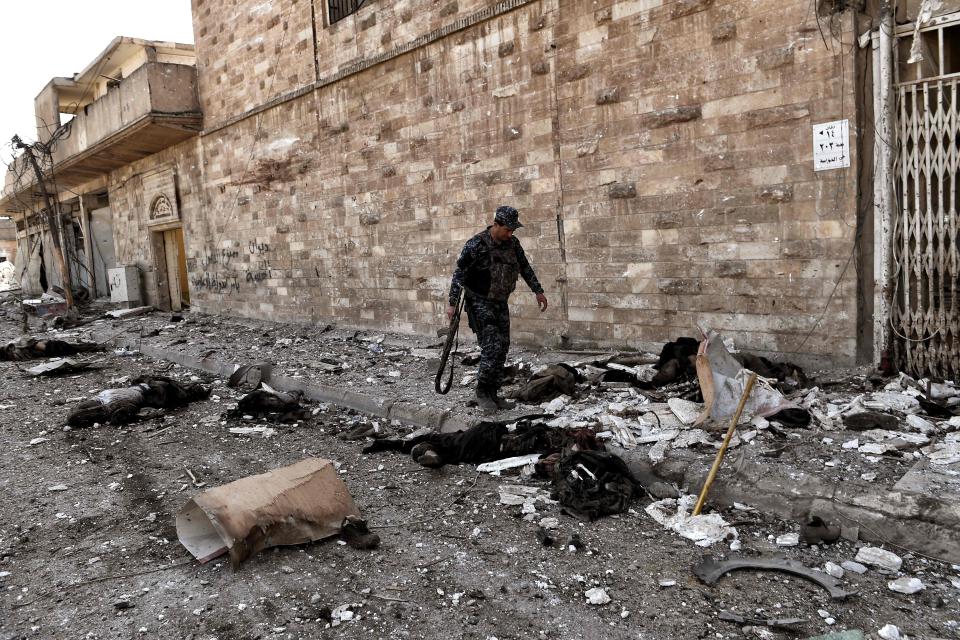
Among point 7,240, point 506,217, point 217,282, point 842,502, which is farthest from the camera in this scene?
point 7,240

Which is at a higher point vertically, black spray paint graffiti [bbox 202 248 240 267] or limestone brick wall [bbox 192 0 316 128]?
limestone brick wall [bbox 192 0 316 128]

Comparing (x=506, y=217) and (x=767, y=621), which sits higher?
(x=506, y=217)

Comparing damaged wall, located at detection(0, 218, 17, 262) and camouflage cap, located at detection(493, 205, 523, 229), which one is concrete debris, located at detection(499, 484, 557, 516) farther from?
damaged wall, located at detection(0, 218, 17, 262)

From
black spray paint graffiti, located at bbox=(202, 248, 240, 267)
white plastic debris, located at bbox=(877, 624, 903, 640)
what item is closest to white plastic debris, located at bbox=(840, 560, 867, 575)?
white plastic debris, located at bbox=(877, 624, 903, 640)

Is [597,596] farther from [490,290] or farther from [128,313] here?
[128,313]

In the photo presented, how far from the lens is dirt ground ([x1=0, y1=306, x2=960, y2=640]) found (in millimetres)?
2770

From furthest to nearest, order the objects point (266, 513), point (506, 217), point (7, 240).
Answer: point (7, 240) → point (506, 217) → point (266, 513)

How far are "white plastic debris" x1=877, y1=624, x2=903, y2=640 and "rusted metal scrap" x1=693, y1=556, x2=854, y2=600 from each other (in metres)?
0.31

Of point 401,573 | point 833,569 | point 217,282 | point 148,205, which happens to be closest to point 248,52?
point 217,282

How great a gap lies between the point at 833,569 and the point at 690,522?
2.41 ft

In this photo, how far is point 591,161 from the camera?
298 inches

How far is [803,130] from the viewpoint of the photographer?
19.4 ft

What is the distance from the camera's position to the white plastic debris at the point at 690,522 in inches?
138

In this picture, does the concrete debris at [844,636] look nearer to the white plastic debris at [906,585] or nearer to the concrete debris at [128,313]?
the white plastic debris at [906,585]
